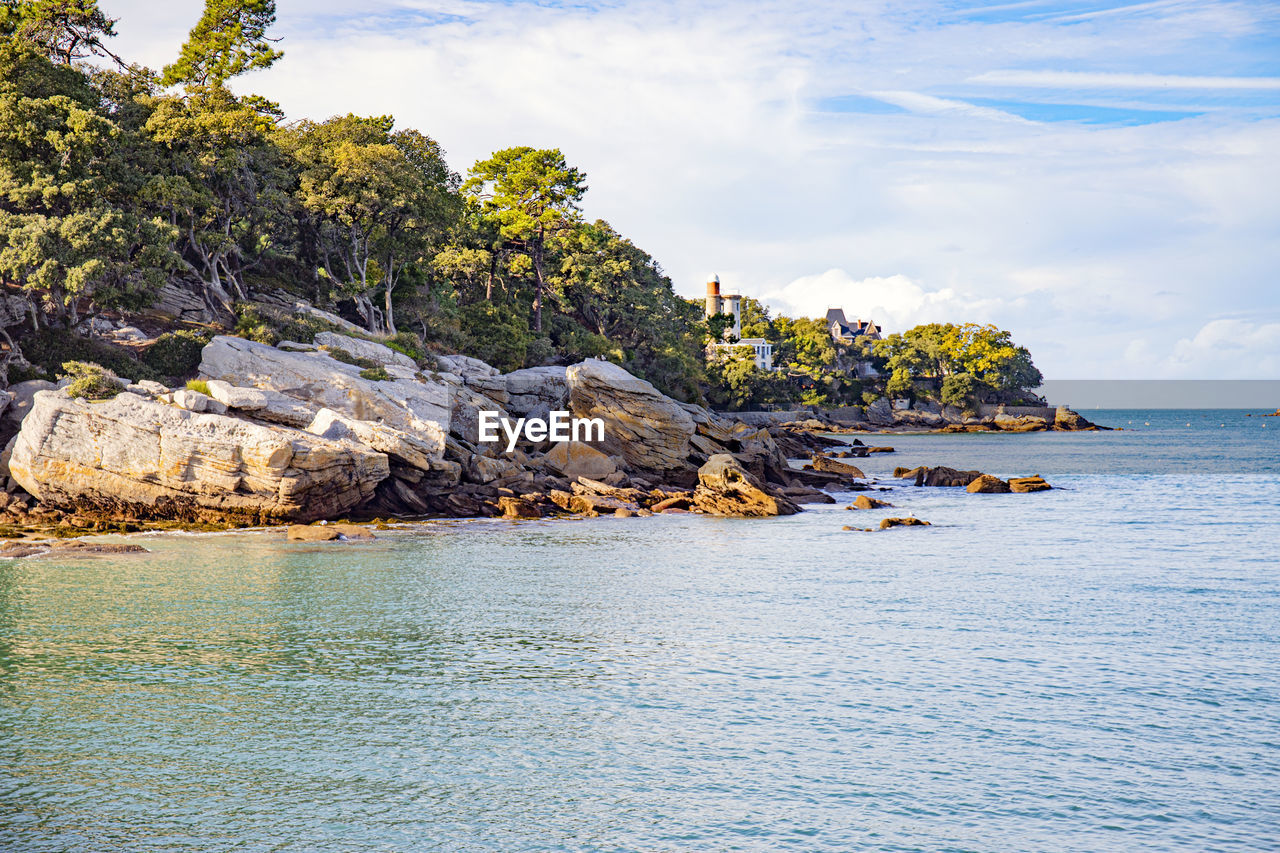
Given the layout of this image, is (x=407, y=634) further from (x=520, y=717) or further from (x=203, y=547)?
(x=203, y=547)

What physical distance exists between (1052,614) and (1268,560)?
43.1 ft

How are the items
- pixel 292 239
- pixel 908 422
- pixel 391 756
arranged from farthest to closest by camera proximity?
pixel 908 422 → pixel 292 239 → pixel 391 756

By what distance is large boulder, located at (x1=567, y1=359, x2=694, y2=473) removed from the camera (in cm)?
4722

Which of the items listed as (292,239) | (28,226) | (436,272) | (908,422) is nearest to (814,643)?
(28,226)

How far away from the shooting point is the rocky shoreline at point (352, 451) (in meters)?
31.9

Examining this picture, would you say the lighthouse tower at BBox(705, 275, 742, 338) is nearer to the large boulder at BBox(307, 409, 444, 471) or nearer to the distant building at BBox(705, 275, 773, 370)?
the distant building at BBox(705, 275, 773, 370)

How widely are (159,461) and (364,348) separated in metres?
13.7

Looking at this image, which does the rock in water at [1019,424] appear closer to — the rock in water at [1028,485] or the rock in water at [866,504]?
the rock in water at [1028,485]

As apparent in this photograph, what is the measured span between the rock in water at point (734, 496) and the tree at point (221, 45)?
36896 mm

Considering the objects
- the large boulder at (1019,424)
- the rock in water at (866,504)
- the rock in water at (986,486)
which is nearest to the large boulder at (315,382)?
the rock in water at (866,504)

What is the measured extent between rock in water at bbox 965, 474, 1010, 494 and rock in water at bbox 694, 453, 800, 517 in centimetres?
1394

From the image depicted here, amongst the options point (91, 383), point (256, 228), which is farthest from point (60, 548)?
point (256, 228)

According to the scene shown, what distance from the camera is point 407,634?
20.4m

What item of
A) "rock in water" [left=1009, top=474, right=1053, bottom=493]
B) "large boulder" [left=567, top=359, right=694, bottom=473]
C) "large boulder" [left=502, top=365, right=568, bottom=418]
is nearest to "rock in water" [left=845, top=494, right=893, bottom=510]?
"large boulder" [left=567, top=359, right=694, bottom=473]
